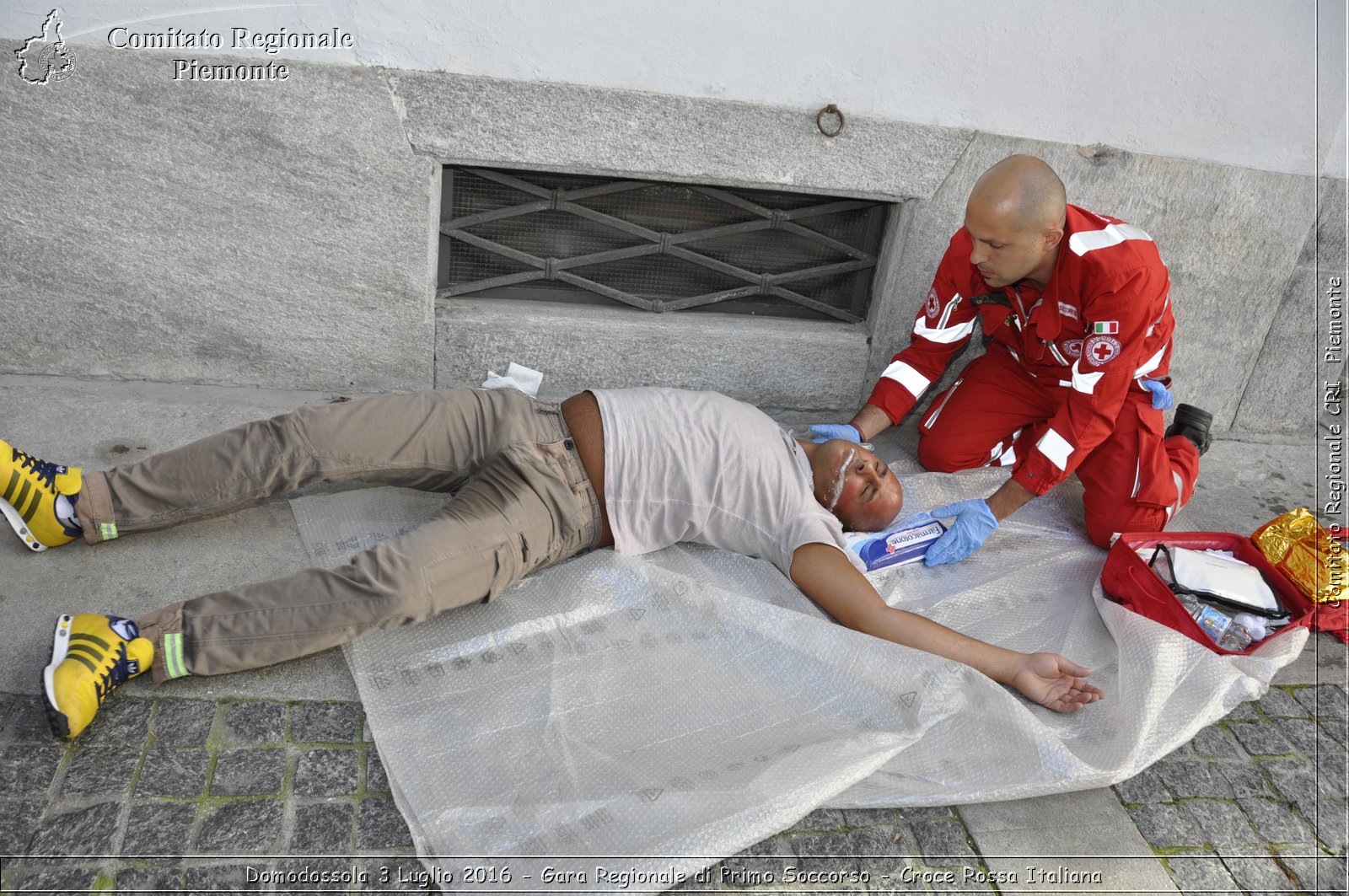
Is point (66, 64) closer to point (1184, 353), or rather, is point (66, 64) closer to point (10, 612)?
point (10, 612)

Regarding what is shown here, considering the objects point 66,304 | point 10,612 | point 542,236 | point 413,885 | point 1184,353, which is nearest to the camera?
point 413,885

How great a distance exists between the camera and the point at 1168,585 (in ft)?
9.54

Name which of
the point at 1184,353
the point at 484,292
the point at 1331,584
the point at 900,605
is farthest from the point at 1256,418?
the point at 484,292

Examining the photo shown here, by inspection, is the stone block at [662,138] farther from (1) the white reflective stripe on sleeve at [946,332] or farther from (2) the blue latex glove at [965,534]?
(2) the blue latex glove at [965,534]

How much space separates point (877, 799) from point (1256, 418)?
3.22 meters

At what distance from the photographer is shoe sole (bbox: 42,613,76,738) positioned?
202cm

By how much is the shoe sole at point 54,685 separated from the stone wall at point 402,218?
1.56 metres

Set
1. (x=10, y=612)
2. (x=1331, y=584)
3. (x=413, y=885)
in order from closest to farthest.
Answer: (x=413, y=885)
(x=10, y=612)
(x=1331, y=584)

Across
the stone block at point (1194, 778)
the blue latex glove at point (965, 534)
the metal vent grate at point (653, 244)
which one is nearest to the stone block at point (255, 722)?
the metal vent grate at point (653, 244)

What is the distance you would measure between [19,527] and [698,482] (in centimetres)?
178

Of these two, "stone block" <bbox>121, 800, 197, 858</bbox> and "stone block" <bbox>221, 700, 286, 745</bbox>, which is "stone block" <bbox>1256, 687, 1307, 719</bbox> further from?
"stone block" <bbox>121, 800, 197, 858</bbox>

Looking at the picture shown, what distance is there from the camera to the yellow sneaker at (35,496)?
2484 millimetres

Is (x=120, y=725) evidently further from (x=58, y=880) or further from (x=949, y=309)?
(x=949, y=309)

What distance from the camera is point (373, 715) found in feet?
7.32
